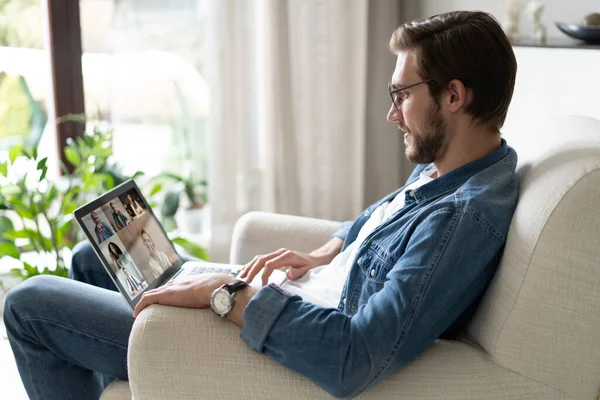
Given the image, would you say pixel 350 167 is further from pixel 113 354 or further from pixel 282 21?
pixel 113 354

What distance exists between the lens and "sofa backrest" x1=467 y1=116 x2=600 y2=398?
119 centimetres

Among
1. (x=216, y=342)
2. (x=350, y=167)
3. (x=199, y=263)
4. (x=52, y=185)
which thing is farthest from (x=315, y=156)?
(x=216, y=342)

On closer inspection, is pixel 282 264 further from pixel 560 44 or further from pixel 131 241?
pixel 560 44

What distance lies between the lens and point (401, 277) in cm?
124

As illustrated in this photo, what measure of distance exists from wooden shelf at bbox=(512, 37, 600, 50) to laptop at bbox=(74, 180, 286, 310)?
87 cm

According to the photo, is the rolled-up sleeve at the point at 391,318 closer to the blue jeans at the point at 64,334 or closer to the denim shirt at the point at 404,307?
the denim shirt at the point at 404,307

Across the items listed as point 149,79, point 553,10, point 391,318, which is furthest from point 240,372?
point 149,79

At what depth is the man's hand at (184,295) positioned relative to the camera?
53.3 inches

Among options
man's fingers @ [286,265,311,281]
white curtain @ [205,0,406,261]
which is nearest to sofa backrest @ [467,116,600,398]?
man's fingers @ [286,265,311,281]

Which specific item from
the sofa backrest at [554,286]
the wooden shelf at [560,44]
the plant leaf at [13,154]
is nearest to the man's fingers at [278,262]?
the sofa backrest at [554,286]

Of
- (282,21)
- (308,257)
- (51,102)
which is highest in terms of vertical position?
(282,21)

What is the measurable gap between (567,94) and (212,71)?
1.39m

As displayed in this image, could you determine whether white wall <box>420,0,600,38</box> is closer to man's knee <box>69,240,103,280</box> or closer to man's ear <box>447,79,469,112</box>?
man's ear <box>447,79,469,112</box>

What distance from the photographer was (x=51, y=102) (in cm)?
300
